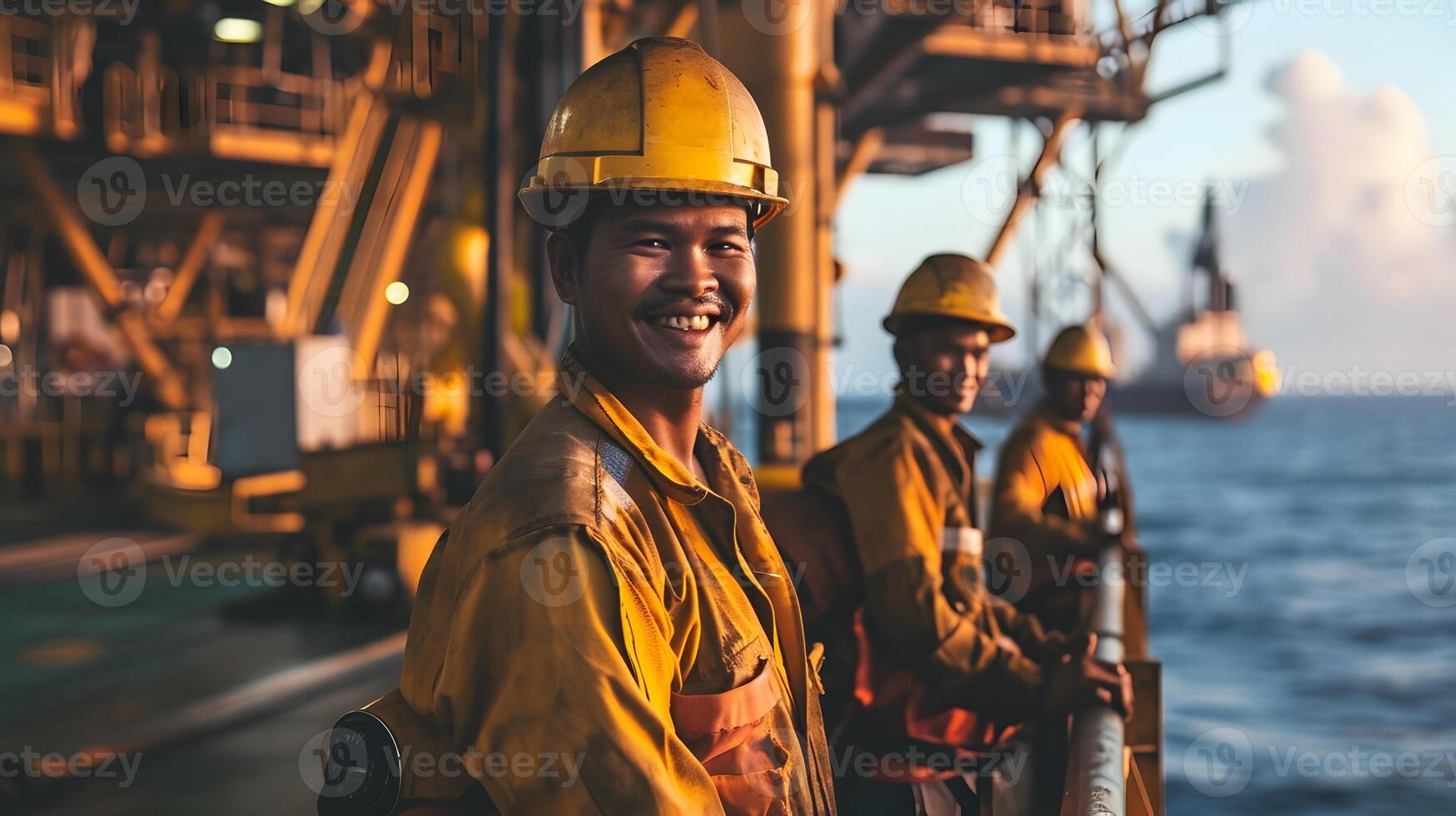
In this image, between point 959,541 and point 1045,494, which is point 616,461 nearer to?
point 959,541

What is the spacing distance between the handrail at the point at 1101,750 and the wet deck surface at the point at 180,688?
414cm

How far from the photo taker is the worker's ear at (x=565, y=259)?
202 centimetres

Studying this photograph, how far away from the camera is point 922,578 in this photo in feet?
11.6

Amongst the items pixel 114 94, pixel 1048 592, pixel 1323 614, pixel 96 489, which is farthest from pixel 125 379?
pixel 1323 614

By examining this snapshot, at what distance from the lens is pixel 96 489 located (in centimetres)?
1966

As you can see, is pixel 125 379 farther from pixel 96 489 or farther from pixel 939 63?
pixel 939 63
